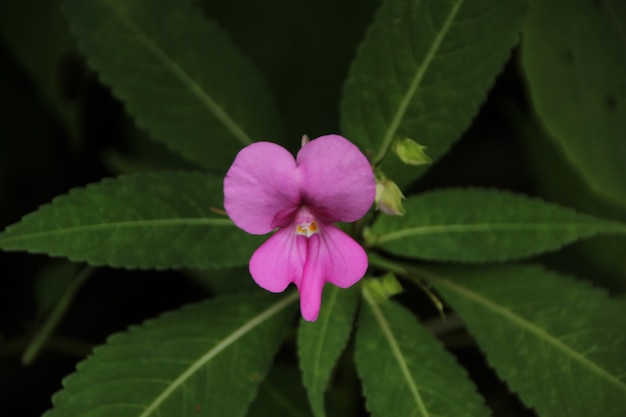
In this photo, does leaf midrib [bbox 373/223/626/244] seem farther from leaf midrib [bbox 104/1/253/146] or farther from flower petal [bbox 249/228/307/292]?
leaf midrib [bbox 104/1/253/146]

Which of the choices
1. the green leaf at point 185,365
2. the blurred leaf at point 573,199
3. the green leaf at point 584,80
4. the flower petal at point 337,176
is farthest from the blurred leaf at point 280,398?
the blurred leaf at point 573,199

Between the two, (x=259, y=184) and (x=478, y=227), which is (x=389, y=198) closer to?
(x=259, y=184)

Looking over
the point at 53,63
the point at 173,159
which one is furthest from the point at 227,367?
the point at 53,63

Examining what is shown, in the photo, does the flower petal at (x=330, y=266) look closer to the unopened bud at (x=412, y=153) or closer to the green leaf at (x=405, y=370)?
the unopened bud at (x=412, y=153)

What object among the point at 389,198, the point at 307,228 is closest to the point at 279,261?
the point at 307,228

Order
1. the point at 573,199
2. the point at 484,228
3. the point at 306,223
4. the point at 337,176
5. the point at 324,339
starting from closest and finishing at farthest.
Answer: the point at 337,176
the point at 306,223
the point at 324,339
the point at 484,228
the point at 573,199

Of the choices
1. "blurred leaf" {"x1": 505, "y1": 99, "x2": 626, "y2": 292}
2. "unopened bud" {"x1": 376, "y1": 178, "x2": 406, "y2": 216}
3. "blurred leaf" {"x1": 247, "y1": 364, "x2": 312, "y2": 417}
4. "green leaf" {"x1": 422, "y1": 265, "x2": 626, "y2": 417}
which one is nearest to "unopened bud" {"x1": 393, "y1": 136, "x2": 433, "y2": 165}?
"unopened bud" {"x1": 376, "y1": 178, "x2": 406, "y2": 216}
